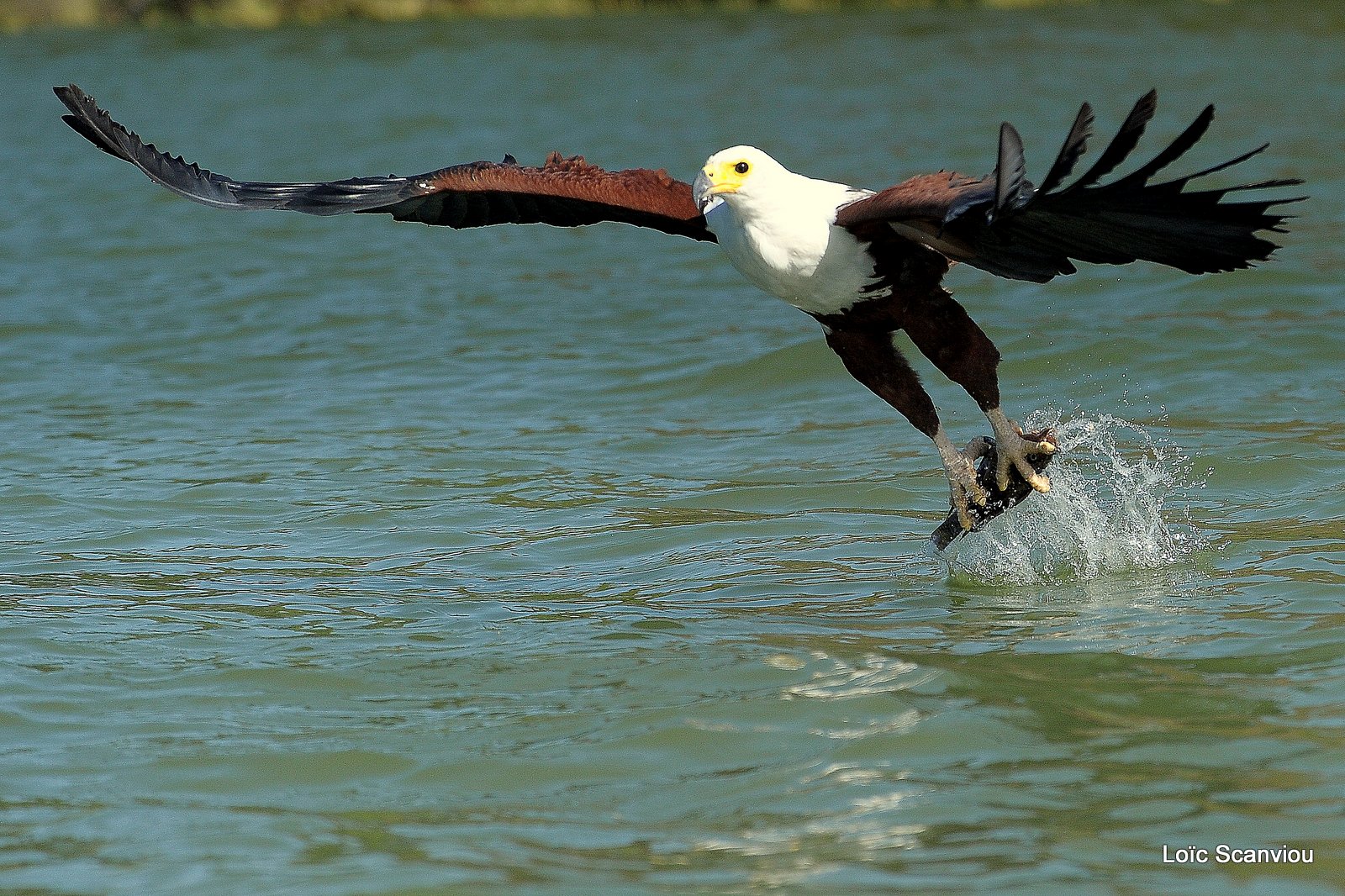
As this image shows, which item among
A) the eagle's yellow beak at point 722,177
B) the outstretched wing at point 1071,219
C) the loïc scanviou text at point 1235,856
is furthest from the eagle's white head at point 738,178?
the loïc scanviou text at point 1235,856

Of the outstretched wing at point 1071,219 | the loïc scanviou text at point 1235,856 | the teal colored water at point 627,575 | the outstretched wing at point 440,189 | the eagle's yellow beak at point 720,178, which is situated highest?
the outstretched wing at point 440,189

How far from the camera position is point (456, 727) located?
5.02 m

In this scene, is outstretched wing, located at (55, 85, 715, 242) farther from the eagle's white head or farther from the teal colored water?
the teal colored water

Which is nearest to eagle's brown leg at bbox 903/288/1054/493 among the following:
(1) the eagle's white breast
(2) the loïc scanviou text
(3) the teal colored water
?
(1) the eagle's white breast

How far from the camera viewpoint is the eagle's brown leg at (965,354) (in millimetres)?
5781

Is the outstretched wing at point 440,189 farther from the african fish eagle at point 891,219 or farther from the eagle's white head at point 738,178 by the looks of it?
the eagle's white head at point 738,178

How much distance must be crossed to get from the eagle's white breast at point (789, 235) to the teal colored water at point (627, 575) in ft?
3.60

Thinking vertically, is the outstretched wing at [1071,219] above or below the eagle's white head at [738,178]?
below

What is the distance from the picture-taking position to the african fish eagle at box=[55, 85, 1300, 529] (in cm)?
467

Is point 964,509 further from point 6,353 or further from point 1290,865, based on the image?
point 6,353

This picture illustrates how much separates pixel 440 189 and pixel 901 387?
1.69 metres

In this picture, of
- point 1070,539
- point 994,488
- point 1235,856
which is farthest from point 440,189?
point 1235,856

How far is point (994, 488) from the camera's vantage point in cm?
627

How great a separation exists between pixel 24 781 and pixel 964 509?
3.12 meters
